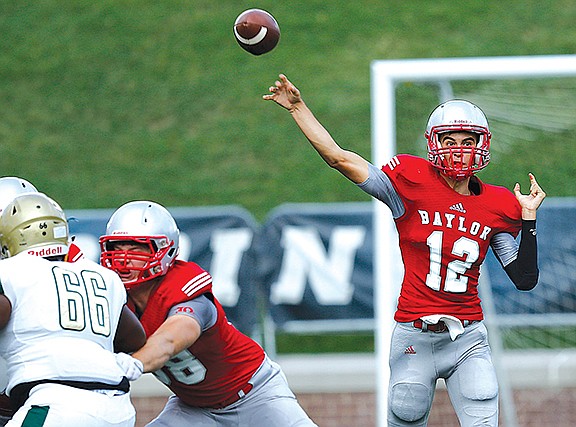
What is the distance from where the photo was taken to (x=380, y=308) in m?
6.80

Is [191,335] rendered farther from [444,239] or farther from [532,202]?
[532,202]

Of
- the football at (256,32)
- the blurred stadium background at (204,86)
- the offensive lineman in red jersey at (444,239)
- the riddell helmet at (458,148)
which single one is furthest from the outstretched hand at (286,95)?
the blurred stadium background at (204,86)

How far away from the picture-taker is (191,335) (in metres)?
4.69

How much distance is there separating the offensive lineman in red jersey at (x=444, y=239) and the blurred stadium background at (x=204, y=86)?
215 inches

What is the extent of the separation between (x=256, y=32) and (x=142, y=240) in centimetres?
116

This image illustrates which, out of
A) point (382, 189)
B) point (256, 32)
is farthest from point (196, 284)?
point (256, 32)

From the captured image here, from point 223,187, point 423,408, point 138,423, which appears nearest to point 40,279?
point 423,408

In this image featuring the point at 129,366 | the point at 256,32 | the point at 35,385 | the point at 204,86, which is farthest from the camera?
the point at 204,86

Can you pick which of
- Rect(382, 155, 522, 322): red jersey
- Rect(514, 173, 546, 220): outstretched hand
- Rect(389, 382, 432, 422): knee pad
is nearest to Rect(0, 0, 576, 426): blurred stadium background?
Rect(389, 382, 432, 422): knee pad

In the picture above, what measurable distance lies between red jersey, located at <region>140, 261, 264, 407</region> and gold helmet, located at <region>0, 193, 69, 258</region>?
76cm

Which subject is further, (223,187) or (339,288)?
(223,187)

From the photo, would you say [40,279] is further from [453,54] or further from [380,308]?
[453,54]

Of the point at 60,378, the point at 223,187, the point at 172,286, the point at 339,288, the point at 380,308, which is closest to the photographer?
the point at 60,378

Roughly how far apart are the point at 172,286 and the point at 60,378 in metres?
1.03
